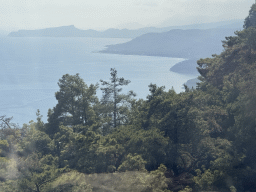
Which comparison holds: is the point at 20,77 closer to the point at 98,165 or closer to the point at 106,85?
the point at 106,85

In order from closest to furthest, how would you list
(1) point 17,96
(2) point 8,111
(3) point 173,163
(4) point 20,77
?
(3) point 173,163, (2) point 8,111, (1) point 17,96, (4) point 20,77

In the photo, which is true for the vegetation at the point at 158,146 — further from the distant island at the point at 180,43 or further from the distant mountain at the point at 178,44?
the distant mountain at the point at 178,44

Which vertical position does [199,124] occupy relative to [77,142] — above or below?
above

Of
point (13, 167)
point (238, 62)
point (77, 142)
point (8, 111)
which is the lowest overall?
point (8, 111)

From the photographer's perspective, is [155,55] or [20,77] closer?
[20,77]

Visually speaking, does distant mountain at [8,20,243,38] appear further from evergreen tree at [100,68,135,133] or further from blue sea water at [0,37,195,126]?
evergreen tree at [100,68,135,133]

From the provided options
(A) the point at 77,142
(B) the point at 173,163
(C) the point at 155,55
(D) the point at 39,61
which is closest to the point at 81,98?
(A) the point at 77,142

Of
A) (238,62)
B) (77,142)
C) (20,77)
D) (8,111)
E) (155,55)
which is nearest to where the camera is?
(77,142)

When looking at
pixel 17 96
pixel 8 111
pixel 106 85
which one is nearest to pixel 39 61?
pixel 17 96
